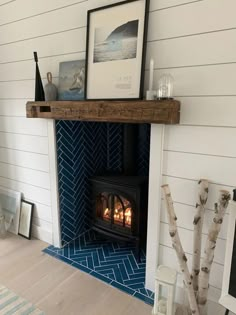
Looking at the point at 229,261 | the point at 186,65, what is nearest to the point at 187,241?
the point at 229,261

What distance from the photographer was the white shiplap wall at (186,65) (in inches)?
49.5

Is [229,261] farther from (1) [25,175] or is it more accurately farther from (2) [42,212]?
(1) [25,175]

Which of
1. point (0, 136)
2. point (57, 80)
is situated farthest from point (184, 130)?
point (0, 136)

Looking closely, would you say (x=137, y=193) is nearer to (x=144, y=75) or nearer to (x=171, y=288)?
(x=171, y=288)

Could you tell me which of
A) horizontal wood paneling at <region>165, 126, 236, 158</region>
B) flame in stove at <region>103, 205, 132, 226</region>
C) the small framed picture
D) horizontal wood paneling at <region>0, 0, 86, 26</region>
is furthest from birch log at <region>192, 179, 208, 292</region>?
the small framed picture

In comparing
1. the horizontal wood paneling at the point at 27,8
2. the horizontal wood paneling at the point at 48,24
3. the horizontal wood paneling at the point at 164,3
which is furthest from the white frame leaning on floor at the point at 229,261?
the horizontal wood paneling at the point at 27,8

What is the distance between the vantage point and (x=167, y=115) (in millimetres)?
1333

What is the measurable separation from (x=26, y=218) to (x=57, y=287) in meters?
0.85

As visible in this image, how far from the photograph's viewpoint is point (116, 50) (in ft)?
5.09

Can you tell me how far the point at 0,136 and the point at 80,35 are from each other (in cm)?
141

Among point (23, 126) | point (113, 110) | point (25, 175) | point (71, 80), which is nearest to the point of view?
point (113, 110)

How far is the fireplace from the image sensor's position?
1.96 meters

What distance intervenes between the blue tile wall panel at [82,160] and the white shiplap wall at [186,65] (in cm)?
28

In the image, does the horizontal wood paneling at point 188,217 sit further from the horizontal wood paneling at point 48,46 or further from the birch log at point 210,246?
the horizontal wood paneling at point 48,46
